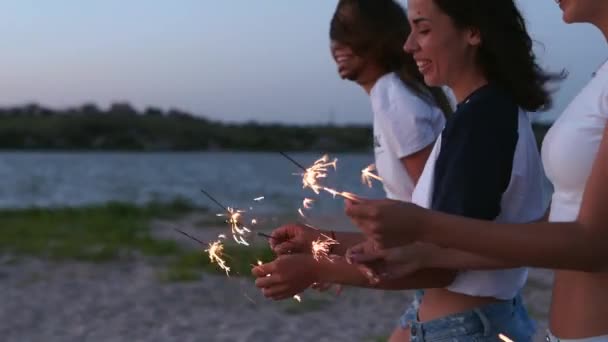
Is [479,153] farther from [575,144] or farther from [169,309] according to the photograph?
[169,309]

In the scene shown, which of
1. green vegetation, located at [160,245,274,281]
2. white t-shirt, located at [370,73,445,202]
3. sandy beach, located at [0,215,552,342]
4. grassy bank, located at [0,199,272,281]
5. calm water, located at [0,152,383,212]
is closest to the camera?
white t-shirt, located at [370,73,445,202]

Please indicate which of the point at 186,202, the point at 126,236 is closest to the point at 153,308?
the point at 126,236

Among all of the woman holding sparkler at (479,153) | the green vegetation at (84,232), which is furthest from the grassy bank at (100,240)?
the woman holding sparkler at (479,153)

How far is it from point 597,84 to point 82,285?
8.15 meters

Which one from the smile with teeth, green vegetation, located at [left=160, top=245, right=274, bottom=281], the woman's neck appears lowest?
green vegetation, located at [left=160, top=245, right=274, bottom=281]

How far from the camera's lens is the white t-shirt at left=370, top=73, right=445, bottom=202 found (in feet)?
9.16

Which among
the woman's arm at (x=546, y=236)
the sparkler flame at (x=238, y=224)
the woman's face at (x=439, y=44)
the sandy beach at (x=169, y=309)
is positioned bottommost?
the sandy beach at (x=169, y=309)

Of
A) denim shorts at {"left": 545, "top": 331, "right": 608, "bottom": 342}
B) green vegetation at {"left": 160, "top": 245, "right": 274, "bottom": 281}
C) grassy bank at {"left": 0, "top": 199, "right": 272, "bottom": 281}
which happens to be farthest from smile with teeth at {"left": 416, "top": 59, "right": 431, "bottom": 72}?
green vegetation at {"left": 160, "top": 245, "right": 274, "bottom": 281}

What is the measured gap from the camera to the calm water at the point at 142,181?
27.0 metres

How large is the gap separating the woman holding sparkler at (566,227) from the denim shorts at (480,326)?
0.95ft

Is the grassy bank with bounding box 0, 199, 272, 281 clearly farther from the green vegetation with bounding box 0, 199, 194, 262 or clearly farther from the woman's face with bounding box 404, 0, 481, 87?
the woman's face with bounding box 404, 0, 481, 87

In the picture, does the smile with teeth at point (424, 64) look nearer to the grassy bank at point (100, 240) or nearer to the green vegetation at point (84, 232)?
the grassy bank at point (100, 240)

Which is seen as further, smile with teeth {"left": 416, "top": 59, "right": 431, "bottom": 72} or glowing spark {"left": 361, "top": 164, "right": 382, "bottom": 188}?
smile with teeth {"left": 416, "top": 59, "right": 431, "bottom": 72}

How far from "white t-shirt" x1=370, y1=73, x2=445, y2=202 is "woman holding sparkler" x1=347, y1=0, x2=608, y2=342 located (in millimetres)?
789
